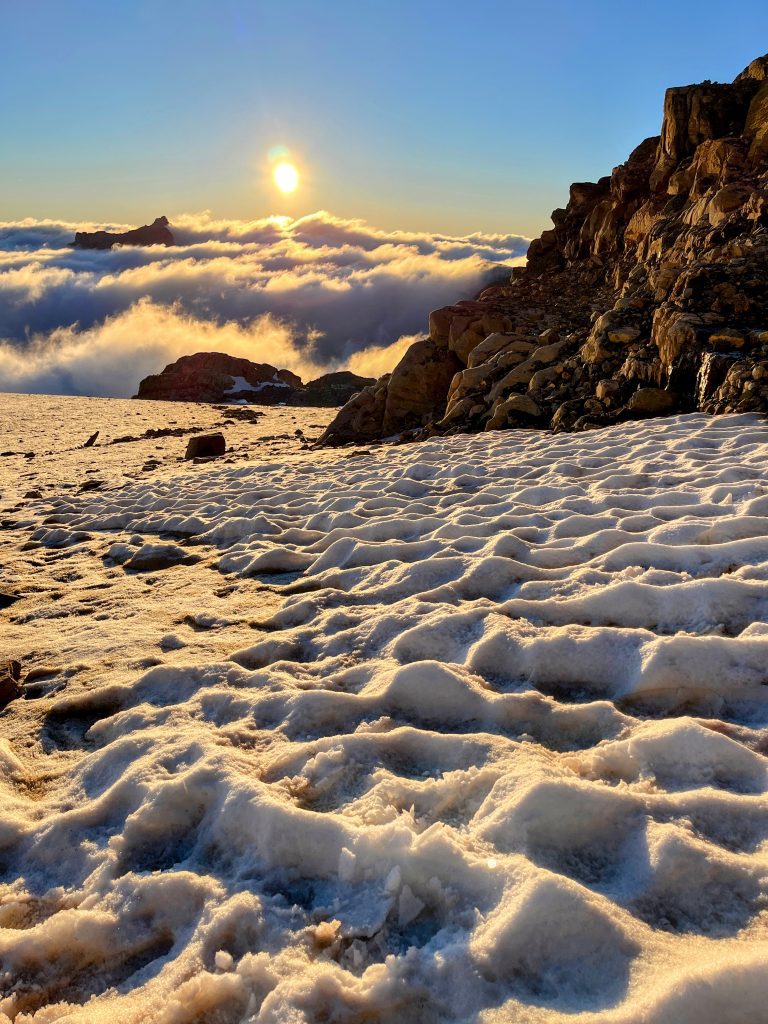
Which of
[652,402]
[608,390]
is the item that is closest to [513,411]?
[608,390]

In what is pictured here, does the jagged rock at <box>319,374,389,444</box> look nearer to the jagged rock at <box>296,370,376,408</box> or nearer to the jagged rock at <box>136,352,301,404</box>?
the jagged rock at <box>296,370,376,408</box>

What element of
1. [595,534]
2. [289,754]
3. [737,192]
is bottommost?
[289,754]

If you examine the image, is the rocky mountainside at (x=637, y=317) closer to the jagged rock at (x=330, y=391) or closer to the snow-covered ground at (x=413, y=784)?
the snow-covered ground at (x=413, y=784)

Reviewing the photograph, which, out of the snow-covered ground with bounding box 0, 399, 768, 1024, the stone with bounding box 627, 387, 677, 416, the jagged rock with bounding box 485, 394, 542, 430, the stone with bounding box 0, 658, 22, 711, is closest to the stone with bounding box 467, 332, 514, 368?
the jagged rock with bounding box 485, 394, 542, 430

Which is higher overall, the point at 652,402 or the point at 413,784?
the point at 652,402

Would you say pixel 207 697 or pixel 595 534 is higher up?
pixel 595 534

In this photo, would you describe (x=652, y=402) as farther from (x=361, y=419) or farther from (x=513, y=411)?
(x=361, y=419)

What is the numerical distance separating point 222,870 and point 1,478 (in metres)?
14.8

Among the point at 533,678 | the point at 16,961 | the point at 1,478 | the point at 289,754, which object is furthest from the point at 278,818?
the point at 1,478

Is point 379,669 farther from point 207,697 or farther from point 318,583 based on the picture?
point 318,583

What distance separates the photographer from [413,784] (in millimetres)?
2344

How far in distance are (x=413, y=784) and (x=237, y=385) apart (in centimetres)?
6491

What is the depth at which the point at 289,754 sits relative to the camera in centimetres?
264

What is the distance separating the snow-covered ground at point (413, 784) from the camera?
162 centimetres
